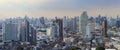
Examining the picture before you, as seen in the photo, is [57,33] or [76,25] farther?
[76,25]

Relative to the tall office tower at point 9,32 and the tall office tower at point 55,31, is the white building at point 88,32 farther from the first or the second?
the tall office tower at point 9,32

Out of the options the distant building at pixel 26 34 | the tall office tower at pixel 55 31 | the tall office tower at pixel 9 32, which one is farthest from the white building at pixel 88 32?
the tall office tower at pixel 9 32

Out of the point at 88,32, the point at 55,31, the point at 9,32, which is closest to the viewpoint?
the point at 9,32

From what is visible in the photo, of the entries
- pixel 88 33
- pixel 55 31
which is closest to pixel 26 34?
pixel 55 31

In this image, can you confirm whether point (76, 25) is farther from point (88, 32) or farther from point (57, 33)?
point (57, 33)

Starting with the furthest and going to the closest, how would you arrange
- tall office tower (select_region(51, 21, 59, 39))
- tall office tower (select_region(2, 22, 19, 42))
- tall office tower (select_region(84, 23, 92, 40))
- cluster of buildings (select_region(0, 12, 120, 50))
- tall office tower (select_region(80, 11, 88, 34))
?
1. tall office tower (select_region(80, 11, 88, 34))
2. tall office tower (select_region(51, 21, 59, 39))
3. tall office tower (select_region(84, 23, 92, 40))
4. tall office tower (select_region(2, 22, 19, 42))
5. cluster of buildings (select_region(0, 12, 120, 50))

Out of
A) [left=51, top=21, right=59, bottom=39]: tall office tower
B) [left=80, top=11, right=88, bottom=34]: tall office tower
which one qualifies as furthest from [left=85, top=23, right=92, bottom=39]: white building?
[left=51, top=21, right=59, bottom=39]: tall office tower

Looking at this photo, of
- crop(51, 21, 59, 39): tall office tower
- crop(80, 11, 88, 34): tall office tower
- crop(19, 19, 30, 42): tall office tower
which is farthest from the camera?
crop(80, 11, 88, 34): tall office tower

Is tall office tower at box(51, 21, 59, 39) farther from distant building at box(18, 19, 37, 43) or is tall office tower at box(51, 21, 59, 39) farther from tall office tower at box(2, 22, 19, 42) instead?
tall office tower at box(2, 22, 19, 42)

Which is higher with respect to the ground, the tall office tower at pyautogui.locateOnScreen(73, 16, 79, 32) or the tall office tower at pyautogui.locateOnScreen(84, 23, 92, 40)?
the tall office tower at pyautogui.locateOnScreen(73, 16, 79, 32)
